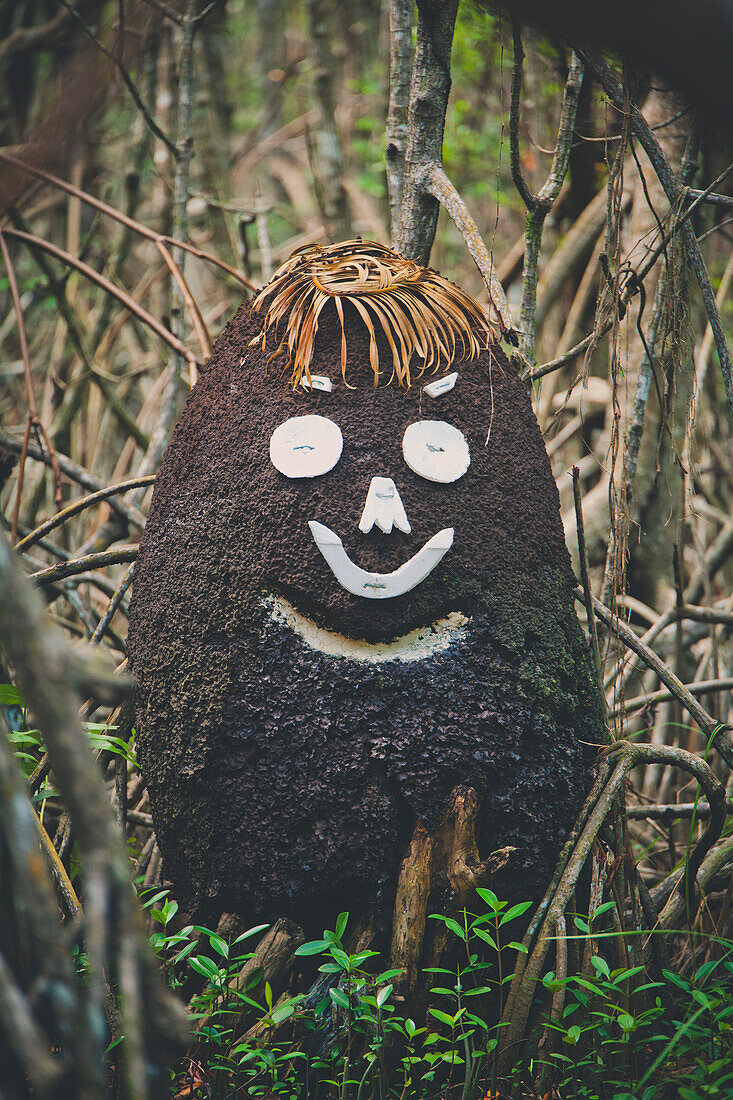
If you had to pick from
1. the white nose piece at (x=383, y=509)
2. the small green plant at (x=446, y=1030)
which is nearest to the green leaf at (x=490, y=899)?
the small green plant at (x=446, y=1030)

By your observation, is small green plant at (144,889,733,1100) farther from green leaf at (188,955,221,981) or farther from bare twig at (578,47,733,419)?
bare twig at (578,47,733,419)

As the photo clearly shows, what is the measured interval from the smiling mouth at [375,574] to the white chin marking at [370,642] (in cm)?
9

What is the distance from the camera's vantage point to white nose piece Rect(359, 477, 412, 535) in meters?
1.45

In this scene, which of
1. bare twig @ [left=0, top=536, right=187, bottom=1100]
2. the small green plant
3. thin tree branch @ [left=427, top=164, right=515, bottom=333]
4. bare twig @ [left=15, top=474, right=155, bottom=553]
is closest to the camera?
bare twig @ [left=0, top=536, right=187, bottom=1100]

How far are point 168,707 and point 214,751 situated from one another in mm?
128

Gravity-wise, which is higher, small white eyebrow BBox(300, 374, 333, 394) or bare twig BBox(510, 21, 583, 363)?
bare twig BBox(510, 21, 583, 363)

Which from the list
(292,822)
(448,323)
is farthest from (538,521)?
(292,822)

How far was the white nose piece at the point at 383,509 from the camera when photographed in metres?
1.45

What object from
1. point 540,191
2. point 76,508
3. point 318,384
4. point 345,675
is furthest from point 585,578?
point 76,508

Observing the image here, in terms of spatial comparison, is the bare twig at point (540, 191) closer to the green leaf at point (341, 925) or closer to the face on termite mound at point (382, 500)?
the face on termite mound at point (382, 500)

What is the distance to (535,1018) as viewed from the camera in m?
1.41

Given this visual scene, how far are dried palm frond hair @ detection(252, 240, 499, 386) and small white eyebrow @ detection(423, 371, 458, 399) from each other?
0.11 ft

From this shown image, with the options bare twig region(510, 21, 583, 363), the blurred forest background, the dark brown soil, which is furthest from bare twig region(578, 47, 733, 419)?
the dark brown soil

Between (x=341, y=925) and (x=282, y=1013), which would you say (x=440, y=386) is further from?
(x=282, y=1013)
